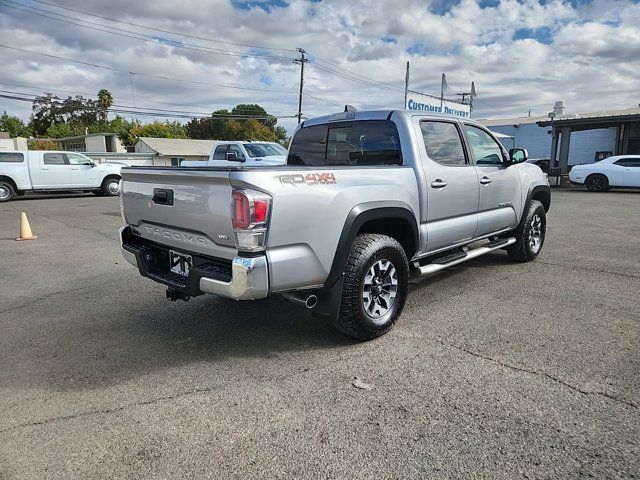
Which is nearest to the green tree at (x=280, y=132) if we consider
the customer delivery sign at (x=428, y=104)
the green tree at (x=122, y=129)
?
the green tree at (x=122, y=129)

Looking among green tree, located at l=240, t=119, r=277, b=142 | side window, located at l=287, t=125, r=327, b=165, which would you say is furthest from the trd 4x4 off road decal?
green tree, located at l=240, t=119, r=277, b=142

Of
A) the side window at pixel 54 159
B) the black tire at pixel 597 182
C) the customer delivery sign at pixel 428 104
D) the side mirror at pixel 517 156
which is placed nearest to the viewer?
the side mirror at pixel 517 156

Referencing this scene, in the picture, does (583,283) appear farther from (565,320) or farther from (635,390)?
(635,390)

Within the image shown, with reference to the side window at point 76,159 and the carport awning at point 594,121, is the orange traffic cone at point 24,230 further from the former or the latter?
the carport awning at point 594,121

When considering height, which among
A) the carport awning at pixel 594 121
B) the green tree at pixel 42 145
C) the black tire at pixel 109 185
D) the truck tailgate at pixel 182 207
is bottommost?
the black tire at pixel 109 185

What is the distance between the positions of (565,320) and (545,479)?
7.64ft

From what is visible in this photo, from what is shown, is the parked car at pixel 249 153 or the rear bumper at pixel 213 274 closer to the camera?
the rear bumper at pixel 213 274

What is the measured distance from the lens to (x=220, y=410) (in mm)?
2822

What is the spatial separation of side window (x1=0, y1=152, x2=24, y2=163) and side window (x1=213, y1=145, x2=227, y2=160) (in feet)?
23.1

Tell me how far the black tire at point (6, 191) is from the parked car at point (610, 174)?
73.6 feet

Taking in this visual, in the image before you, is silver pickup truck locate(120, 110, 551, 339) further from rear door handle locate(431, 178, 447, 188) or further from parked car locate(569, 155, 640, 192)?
parked car locate(569, 155, 640, 192)

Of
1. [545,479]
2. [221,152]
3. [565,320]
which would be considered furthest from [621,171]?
[545,479]

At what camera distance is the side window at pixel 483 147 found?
5.15 m

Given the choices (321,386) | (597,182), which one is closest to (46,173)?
(321,386)
